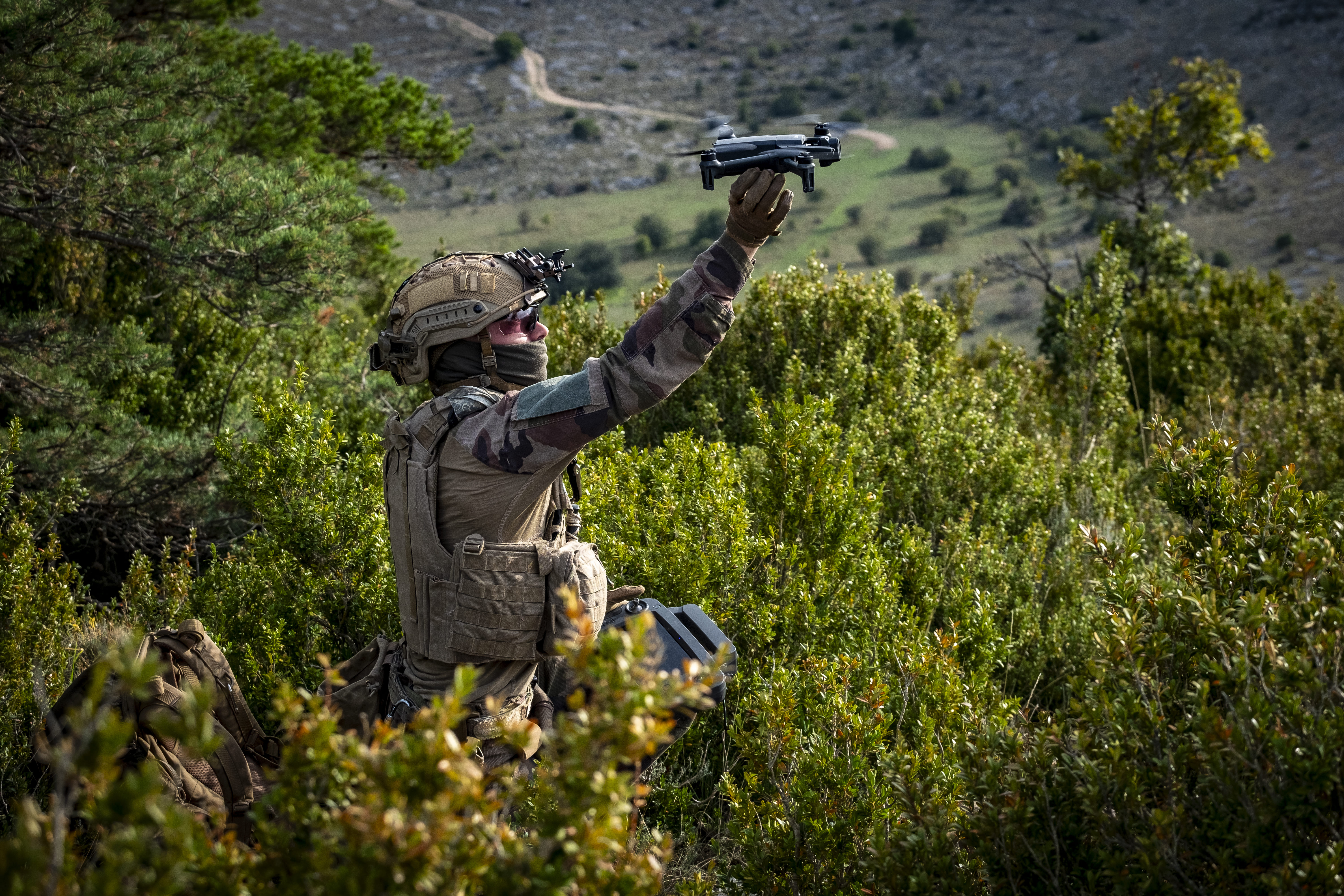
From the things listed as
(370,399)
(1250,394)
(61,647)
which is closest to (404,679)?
(61,647)

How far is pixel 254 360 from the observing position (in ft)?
26.8

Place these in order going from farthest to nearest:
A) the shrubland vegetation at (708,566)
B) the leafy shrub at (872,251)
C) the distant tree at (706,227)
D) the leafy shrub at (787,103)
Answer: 1. the leafy shrub at (787,103)
2. the leafy shrub at (872,251)
3. the distant tree at (706,227)
4. the shrubland vegetation at (708,566)

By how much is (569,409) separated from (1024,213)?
4649cm

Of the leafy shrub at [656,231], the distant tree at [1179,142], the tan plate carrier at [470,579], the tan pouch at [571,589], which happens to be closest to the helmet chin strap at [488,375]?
the tan plate carrier at [470,579]

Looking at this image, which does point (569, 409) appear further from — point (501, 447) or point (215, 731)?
point (215, 731)

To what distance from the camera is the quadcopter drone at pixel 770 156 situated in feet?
8.37

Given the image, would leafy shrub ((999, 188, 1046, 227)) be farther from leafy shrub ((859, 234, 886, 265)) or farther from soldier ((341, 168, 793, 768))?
soldier ((341, 168, 793, 768))

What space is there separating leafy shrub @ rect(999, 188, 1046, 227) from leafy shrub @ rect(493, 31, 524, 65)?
31.1m

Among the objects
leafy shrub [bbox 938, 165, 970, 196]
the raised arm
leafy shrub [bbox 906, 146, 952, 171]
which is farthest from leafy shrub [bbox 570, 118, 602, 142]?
the raised arm

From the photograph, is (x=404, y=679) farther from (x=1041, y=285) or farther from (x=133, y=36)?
(x=1041, y=285)

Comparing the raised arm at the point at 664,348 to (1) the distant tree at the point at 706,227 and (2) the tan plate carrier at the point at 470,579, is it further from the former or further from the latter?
(1) the distant tree at the point at 706,227

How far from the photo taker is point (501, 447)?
264 cm

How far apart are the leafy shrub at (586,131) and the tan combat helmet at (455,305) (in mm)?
53473

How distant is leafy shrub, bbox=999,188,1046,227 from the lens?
1747 inches
